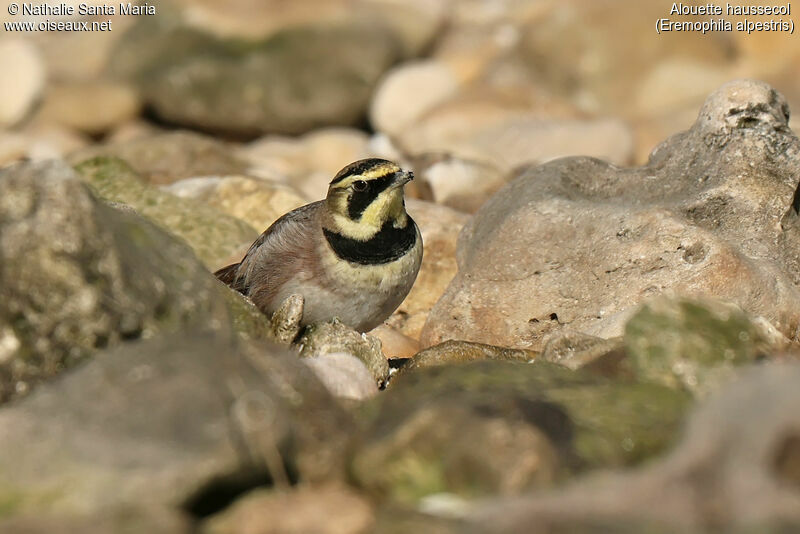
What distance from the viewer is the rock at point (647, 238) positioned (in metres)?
8.70

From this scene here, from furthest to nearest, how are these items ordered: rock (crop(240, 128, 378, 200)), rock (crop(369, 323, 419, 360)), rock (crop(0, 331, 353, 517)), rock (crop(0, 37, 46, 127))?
rock (crop(0, 37, 46, 127)), rock (crop(240, 128, 378, 200)), rock (crop(369, 323, 419, 360)), rock (crop(0, 331, 353, 517))

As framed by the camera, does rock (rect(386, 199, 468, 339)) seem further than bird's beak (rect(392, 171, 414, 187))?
Yes

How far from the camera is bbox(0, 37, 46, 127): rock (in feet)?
72.1

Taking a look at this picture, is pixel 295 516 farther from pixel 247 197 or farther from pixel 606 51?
pixel 606 51

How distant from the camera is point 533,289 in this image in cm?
930

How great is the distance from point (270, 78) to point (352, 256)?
13887 millimetres

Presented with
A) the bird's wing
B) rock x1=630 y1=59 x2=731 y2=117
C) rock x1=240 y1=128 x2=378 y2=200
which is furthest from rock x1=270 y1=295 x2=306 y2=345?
rock x1=630 y1=59 x2=731 y2=117

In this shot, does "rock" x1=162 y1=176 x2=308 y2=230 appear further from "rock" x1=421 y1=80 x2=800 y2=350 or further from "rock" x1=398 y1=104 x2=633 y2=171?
"rock" x1=398 y1=104 x2=633 y2=171

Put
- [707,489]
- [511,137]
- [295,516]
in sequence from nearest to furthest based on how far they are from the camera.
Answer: [707,489], [295,516], [511,137]

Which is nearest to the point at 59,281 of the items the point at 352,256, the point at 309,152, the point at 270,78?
the point at 352,256

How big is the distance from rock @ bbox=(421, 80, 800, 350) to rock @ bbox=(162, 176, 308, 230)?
11.0 ft

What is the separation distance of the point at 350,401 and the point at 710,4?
57.7ft

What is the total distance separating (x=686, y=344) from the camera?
20.1ft

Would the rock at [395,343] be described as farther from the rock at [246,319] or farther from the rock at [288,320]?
the rock at [246,319]
